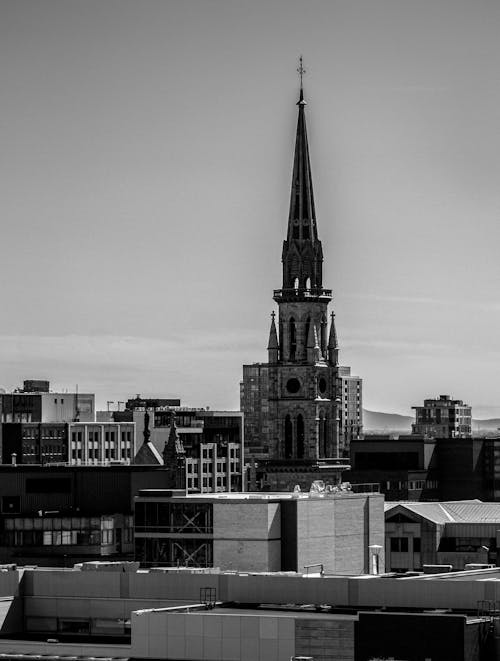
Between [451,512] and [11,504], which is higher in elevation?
[11,504]

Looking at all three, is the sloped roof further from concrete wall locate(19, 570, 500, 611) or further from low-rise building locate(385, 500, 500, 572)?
concrete wall locate(19, 570, 500, 611)

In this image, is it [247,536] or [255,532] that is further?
[247,536]

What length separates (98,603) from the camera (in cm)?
9544

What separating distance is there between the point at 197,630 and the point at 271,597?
954 cm

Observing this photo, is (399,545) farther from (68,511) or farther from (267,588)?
(267,588)

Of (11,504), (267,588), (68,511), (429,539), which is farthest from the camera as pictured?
(11,504)

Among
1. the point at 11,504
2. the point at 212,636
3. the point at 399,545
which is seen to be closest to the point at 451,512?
the point at 399,545

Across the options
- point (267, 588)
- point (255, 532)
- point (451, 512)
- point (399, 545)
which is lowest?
point (267, 588)

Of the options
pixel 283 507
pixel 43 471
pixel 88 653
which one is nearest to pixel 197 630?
pixel 88 653

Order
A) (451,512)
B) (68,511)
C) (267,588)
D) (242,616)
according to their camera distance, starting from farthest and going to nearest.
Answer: (451,512) → (68,511) → (267,588) → (242,616)

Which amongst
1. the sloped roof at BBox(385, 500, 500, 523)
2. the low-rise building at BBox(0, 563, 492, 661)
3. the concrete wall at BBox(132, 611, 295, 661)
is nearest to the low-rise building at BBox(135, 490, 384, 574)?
the sloped roof at BBox(385, 500, 500, 523)

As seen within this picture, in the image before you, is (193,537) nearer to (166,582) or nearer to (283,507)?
(283,507)

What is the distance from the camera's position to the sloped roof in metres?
187

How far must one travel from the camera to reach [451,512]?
192250 millimetres
